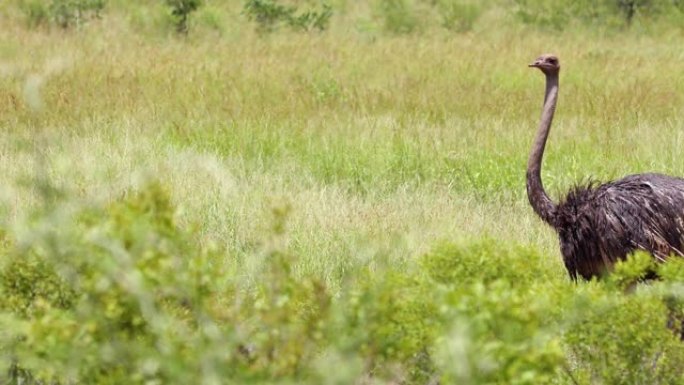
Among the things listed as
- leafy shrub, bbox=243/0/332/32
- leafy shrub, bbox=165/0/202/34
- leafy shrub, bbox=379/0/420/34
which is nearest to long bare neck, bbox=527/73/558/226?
leafy shrub, bbox=165/0/202/34

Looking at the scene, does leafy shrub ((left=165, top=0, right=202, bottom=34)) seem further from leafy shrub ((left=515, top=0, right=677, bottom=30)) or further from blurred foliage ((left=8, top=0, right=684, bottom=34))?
leafy shrub ((left=515, top=0, right=677, bottom=30))

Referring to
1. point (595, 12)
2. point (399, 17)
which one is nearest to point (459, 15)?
point (399, 17)

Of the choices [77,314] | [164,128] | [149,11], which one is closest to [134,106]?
[164,128]

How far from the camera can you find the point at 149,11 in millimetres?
19406

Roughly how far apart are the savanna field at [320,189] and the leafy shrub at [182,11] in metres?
0.08

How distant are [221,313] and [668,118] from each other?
26.4ft

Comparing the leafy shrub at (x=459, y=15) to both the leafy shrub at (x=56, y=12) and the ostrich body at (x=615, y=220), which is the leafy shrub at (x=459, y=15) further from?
the ostrich body at (x=615, y=220)

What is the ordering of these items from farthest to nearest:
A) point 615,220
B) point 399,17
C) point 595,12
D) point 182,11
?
1. point 595,12
2. point 399,17
3. point 182,11
4. point 615,220

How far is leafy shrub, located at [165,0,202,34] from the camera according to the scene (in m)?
17.4

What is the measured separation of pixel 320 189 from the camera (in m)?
8.26

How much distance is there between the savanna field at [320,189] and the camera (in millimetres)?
3156

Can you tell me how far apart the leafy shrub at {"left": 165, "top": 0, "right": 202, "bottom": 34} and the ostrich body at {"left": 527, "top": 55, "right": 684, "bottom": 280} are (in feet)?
38.6

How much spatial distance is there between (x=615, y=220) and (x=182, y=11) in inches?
503

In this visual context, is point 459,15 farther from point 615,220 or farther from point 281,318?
point 281,318
